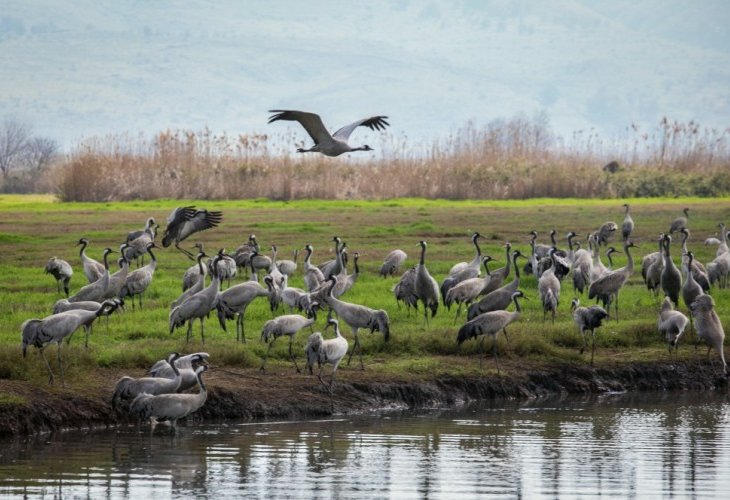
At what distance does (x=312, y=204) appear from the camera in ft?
130

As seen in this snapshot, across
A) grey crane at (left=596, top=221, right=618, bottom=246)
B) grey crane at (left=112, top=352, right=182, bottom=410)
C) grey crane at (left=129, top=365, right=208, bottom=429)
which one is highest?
grey crane at (left=596, top=221, right=618, bottom=246)

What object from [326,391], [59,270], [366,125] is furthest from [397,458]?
[59,270]

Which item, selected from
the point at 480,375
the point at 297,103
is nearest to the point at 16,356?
the point at 480,375

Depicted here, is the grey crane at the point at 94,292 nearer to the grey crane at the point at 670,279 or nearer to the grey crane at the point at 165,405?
the grey crane at the point at 165,405

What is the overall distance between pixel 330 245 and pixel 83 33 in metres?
170

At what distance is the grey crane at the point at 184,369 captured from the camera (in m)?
12.1

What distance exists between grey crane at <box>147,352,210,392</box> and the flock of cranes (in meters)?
A: 0.01

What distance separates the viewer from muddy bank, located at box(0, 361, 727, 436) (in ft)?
38.8

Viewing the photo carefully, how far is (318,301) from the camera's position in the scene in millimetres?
15633

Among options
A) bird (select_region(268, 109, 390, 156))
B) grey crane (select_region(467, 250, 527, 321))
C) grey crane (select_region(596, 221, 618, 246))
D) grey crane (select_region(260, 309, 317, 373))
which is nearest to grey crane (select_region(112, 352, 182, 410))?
grey crane (select_region(260, 309, 317, 373))

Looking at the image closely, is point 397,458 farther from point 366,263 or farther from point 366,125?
point 366,263

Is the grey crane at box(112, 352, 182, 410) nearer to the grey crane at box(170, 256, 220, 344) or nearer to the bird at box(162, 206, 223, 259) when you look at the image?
the grey crane at box(170, 256, 220, 344)

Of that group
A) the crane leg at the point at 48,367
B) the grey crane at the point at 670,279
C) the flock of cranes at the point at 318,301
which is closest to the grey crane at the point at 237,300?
the flock of cranes at the point at 318,301

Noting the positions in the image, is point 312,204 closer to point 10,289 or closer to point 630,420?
point 10,289
